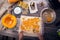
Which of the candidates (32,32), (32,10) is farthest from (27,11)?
(32,32)

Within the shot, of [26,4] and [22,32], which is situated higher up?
[26,4]

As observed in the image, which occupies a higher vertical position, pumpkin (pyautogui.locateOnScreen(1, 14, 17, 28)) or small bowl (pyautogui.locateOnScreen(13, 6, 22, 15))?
small bowl (pyautogui.locateOnScreen(13, 6, 22, 15))

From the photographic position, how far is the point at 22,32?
163cm

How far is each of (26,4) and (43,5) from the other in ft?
0.39

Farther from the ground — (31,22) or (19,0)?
(19,0)

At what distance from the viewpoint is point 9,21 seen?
1.65m

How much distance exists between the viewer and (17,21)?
1634mm

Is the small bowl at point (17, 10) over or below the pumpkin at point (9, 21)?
over

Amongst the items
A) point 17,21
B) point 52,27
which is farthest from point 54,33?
point 17,21

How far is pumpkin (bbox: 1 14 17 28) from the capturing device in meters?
1.64

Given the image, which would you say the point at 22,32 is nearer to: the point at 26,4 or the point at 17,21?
the point at 17,21

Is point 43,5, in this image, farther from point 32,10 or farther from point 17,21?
point 17,21

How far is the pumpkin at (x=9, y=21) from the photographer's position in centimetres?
164

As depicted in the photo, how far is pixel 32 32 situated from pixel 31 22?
70mm
